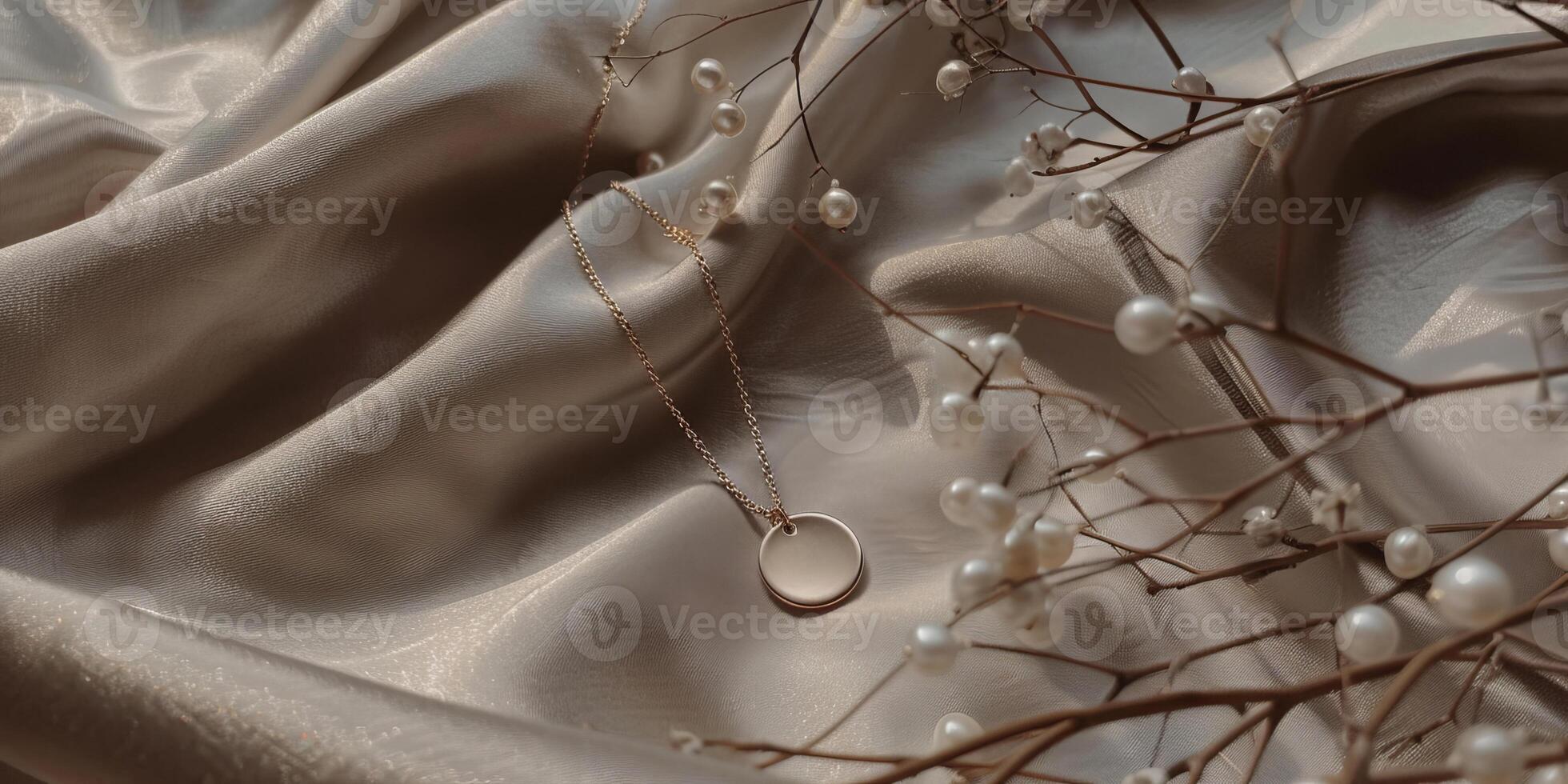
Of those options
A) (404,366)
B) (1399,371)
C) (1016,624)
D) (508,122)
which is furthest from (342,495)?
(1399,371)

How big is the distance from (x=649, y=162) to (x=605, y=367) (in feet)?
0.76

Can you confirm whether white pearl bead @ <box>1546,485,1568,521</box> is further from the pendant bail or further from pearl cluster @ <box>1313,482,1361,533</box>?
the pendant bail

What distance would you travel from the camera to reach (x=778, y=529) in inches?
31.2

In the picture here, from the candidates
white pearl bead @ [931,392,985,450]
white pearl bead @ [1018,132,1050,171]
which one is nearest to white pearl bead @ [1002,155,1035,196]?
white pearl bead @ [1018,132,1050,171]

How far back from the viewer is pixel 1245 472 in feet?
2.40

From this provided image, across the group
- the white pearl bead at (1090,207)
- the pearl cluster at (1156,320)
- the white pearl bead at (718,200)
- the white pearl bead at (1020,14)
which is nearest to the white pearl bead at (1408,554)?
the pearl cluster at (1156,320)

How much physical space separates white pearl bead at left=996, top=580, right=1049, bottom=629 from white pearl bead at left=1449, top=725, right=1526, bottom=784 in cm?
15

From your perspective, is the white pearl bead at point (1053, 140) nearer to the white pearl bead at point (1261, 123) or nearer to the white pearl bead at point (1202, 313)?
the white pearl bead at point (1261, 123)

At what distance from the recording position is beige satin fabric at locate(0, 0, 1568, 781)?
671 mm

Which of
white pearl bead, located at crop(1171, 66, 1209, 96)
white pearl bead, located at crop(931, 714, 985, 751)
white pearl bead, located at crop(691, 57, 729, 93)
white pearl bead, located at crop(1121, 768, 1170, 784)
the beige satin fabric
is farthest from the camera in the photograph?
white pearl bead, located at crop(691, 57, 729, 93)

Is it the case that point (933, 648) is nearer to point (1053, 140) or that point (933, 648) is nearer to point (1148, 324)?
point (1148, 324)

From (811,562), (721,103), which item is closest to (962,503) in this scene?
(811,562)

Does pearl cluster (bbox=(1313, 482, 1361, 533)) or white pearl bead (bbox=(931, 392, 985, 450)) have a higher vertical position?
white pearl bead (bbox=(931, 392, 985, 450))

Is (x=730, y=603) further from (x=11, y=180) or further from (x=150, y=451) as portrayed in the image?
(x=11, y=180)
